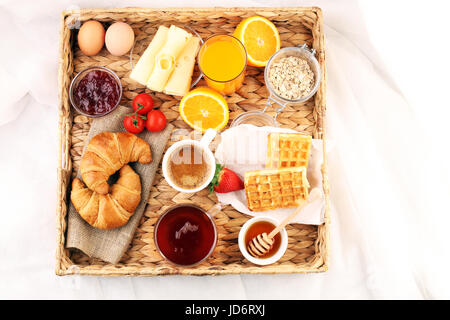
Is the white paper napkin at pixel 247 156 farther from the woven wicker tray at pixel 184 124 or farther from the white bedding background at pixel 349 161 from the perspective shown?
the white bedding background at pixel 349 161

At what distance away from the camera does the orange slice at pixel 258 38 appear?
1724 millimetres

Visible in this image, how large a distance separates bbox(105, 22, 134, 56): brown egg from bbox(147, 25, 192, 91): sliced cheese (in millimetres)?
152

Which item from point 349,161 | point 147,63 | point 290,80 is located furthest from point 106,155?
point 349,161

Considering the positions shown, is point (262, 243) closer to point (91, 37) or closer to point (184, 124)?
point (184, 124)

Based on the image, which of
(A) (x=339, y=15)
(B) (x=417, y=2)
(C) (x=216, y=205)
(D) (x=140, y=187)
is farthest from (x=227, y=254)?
(B) (x=417, y=2)

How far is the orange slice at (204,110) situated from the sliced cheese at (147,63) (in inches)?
7.8

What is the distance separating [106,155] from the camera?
1638 millimetres

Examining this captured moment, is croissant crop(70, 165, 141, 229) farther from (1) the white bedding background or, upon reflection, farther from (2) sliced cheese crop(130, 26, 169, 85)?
(2) sliced cheese crop(130, 26, 169, 85)

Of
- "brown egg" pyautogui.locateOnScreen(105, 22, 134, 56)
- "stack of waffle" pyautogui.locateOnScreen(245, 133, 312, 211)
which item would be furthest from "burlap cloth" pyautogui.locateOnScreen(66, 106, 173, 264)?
"stack of waffle" pyautogui.locateOnScreen(245, 133, 312, 211)

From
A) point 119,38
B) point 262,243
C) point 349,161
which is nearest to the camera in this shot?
point 262,243

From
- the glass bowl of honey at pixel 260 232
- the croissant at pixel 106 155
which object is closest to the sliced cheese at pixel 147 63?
the croissant at pixel 106 155

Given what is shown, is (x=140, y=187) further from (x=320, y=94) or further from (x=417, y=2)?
(x=417, y=2)

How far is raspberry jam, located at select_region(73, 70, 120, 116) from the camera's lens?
1.74 m

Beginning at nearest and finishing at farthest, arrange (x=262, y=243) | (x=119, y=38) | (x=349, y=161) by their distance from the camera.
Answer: (x=262, y=243), (x=119, y=38), (x=349, y=161)
